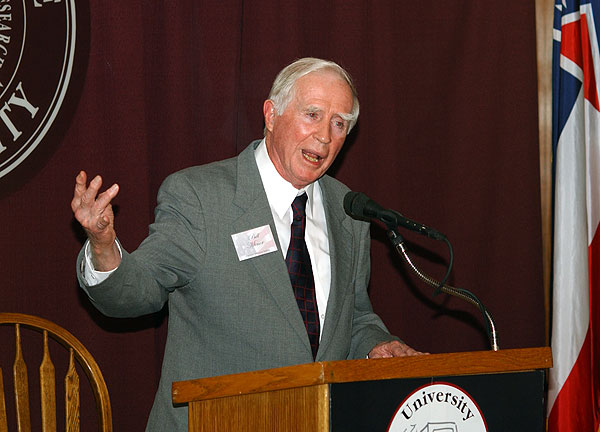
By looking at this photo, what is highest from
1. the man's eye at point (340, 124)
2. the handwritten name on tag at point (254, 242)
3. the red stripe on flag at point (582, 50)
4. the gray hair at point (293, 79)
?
the red stripe on flag at point (582, 50)

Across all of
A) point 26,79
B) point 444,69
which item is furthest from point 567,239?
point 26,79

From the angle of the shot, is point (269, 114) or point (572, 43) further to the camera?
point (572, 43)

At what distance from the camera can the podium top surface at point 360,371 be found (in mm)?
1543

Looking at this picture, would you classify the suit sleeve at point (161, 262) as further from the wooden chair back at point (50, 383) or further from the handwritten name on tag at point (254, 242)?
the wooden chair back at point (50, 383)

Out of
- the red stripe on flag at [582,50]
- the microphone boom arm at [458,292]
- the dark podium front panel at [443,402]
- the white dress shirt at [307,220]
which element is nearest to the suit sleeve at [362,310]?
the white dress shirt at [307,220]

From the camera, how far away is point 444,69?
143 inches

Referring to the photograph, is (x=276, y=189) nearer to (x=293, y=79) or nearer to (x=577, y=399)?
(x=293, y=79)

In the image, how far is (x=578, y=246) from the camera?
130 inches

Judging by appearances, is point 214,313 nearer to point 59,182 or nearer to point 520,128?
point 59,182

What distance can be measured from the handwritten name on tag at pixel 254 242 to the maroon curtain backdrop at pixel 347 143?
0.89 meters

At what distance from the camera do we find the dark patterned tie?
2373 mm

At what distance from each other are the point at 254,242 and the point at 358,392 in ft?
2.76

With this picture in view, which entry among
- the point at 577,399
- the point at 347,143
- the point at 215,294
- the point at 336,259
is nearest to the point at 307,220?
the point at 336,259

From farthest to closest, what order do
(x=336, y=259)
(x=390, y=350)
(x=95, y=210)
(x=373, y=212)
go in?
(x=336, y=259)
(x=390, y=350)
(x=373, y=212)
(x=95, y=210)
